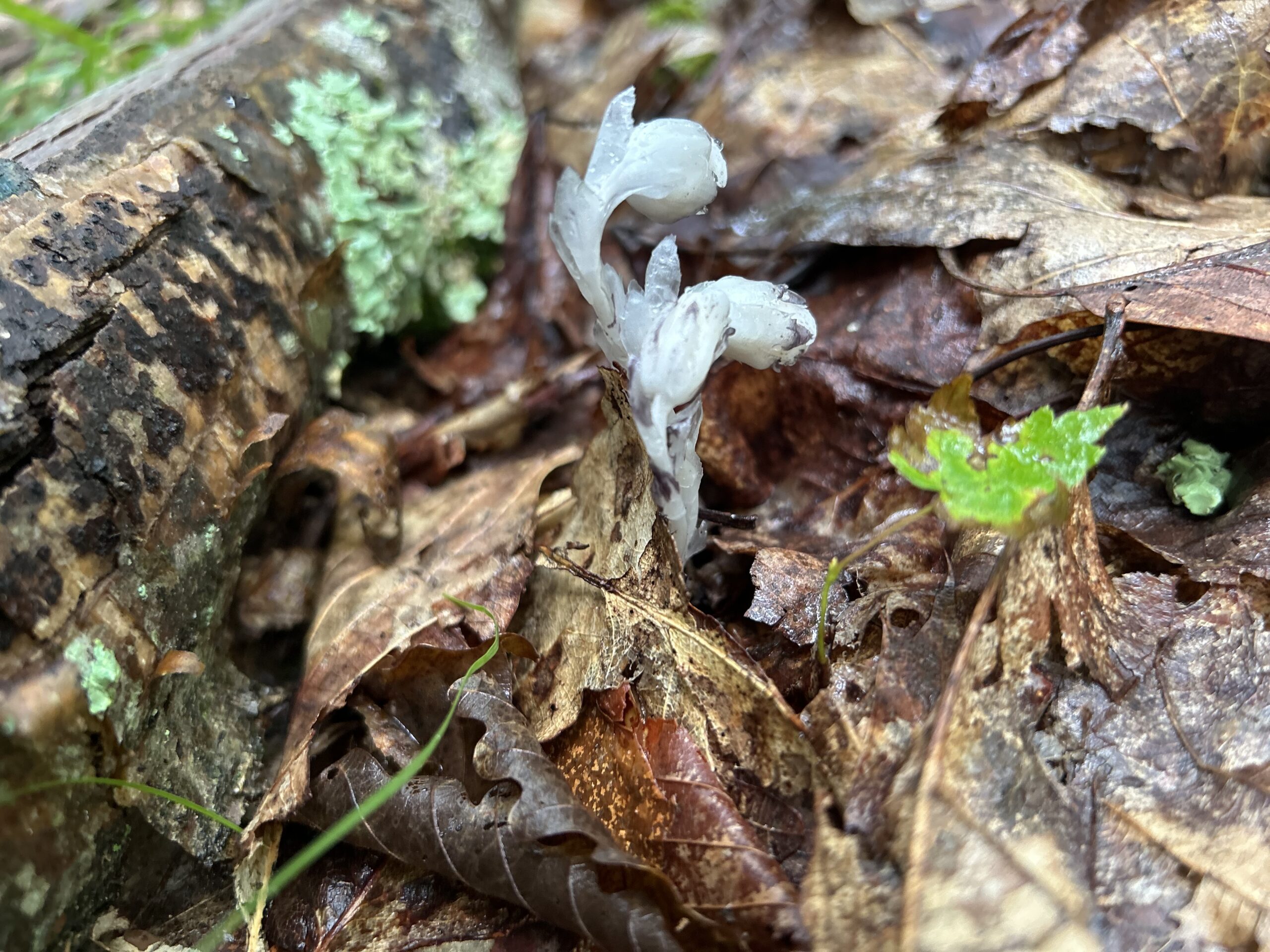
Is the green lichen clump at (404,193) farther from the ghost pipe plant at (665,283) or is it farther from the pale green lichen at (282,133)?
the ghost pipe plant at (665,283)

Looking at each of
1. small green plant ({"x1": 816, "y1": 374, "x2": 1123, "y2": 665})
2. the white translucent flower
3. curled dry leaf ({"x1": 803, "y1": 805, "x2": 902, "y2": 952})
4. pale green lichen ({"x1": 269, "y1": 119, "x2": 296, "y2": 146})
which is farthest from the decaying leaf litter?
pale green lichen ({"x1": 269, "y1": 119, "x2": 296, "y2": 146})

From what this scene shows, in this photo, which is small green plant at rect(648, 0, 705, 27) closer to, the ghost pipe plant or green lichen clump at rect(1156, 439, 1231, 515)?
the ghost pipe plant

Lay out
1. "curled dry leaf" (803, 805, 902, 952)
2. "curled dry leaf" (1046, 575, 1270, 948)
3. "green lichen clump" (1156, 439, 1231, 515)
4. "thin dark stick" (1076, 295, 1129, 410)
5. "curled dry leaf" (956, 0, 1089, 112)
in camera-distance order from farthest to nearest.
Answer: "curled dry leaf" (956, 0, 1089, 112) < "green lichen clump" (1156, 439, 1231, 515) < "thin dark stick" (1076, 295, 1129, 410) < "curled dry leaf" (1046, 575, 1270, 948) < "curled dry leaf" (803, 805, 902, 952)

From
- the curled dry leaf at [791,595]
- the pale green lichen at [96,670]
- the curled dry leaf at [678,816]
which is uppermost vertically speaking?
the pale green lichen at [96,670]

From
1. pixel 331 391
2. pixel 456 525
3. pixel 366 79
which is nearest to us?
pixel 456 525

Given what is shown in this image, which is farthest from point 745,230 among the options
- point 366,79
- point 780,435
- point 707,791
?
point 707,791

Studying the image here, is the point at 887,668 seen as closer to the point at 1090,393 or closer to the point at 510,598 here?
the point at 1090,393

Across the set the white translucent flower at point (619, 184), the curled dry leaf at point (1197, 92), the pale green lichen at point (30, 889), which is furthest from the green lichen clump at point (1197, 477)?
the pale green lichen at point (30, 889)

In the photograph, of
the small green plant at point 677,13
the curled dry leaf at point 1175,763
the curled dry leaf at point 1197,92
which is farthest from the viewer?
the small green plant at point 677,13
